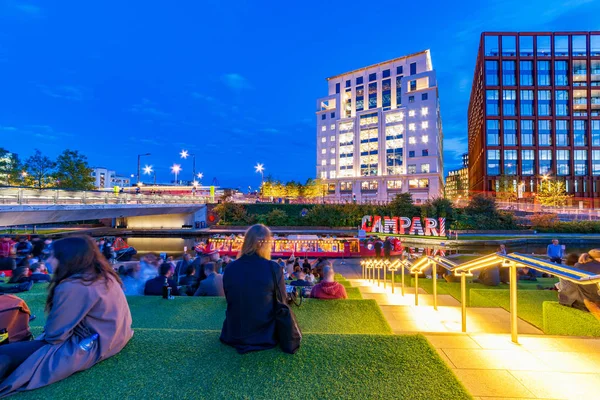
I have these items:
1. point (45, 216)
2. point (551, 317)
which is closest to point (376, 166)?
point (45, 216)

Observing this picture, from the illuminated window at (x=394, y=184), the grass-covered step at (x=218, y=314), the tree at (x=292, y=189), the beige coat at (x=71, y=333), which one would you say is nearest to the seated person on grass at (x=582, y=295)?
the grass-covered step at (x=218, y=314)

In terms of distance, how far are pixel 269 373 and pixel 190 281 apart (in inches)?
288

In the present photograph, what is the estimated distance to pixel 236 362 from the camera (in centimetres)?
304

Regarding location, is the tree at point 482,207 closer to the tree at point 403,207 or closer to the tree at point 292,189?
the tree at point 403,207

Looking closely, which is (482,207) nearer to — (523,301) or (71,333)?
(523,301)

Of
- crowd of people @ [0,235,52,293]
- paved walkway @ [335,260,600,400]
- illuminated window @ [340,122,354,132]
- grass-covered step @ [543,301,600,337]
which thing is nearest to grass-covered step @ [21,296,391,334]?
paved walkway @ [335,260,600,400]

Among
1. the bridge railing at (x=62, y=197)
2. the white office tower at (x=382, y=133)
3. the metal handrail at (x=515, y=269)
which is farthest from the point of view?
the white office tower at (x=382, y=133)

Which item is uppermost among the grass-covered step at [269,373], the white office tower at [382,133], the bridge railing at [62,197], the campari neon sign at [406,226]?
the white office tower at [382,133]

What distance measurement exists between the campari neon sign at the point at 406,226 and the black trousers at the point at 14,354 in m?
35.7

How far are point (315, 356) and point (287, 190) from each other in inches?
2777

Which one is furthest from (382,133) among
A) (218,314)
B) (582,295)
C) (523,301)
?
(218,314)

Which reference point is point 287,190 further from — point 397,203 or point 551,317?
point 551,317

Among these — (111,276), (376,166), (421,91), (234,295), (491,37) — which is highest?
(491,37)

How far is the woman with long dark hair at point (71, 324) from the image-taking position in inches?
104
